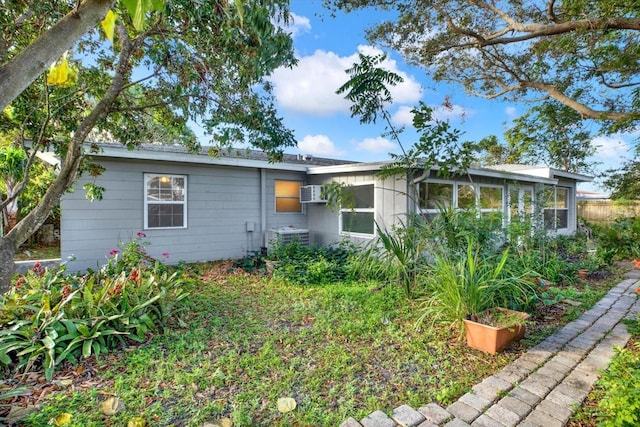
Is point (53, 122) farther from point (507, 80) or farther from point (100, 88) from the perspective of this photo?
point (507, 80)

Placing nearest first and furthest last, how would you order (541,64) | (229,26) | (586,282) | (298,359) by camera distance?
(298,359) < (229,26) < (586,282) < (541,64)

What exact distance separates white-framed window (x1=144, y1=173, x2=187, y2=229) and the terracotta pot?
6.31 m

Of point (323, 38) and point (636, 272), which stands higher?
point (323, 38)

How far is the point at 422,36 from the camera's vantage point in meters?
8.29

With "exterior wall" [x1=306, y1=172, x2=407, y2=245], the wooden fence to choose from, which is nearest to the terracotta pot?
"exterior wall" [x1=306, y1=172, x2=407, y2=245]

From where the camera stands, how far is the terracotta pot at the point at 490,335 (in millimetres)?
3051

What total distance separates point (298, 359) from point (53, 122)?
5198mm

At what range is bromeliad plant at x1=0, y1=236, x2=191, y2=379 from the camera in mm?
2785

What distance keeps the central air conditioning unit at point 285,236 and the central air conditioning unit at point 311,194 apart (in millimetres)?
827

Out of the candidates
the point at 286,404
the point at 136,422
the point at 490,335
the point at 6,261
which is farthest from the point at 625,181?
the point at 6,261

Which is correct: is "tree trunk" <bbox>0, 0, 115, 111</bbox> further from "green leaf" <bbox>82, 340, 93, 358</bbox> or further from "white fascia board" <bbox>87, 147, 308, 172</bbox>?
"white fascia board" <bbox>87, 147, 308, 172</bbox>

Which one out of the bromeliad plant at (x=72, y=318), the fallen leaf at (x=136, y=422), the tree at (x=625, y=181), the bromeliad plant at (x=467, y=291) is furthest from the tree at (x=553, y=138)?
the fallen leaf at (x=136, y=422)

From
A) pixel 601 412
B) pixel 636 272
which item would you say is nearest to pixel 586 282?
pixel 636 272

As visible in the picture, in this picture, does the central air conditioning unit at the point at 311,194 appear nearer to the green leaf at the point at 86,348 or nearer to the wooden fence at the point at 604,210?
the green leaf at the point at 86,348
